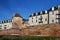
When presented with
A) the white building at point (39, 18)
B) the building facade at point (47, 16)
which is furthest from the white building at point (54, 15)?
the white building at point (39, 18)

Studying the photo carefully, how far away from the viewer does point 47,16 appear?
78.7 meters

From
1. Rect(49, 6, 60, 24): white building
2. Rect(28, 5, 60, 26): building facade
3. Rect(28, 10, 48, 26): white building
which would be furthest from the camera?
Rect(28, 10, 48, 26): white building

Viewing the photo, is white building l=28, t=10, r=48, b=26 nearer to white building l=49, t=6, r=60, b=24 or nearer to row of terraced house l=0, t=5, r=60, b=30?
row of terraced house l=0, t=5, r=60, b=30

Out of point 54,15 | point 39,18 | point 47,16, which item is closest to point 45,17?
point 47,16

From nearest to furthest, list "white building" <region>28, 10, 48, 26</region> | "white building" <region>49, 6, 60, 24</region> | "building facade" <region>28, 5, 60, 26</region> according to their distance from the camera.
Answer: "white building" <region>49, 6, 60, 24</region> < "building facade" <region>28, 5, 60, 26</region> < "white building" <region>28, 10, 48, 26</region>

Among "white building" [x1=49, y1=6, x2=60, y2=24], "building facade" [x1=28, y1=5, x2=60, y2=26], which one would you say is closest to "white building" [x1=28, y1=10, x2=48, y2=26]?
"building facade" [x1=28, y1=5, x2=60, y2=26]

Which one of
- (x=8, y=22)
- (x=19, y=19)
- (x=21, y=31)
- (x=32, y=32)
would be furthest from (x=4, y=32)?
(x=8, y=22)

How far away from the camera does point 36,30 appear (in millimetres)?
59062

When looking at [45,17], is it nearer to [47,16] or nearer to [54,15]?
[47,16]

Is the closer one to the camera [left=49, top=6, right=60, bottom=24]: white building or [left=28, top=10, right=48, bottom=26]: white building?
[left=49, top=6, right=60, bottom=24]: white building

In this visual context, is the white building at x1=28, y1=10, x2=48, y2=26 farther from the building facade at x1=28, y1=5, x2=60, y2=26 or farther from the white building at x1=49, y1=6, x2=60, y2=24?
the white building at x1=49, y1=6, x2=60, y2=24

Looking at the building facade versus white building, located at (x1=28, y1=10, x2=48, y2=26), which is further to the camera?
white building, located at (x1=28, y1=10, x2=48, y2=26)

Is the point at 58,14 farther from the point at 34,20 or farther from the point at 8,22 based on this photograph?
the point at 8,22

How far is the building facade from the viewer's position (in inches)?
2933
